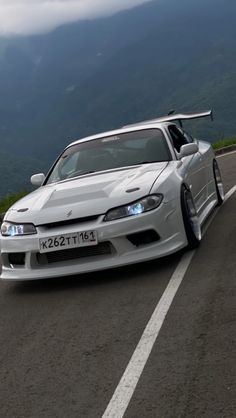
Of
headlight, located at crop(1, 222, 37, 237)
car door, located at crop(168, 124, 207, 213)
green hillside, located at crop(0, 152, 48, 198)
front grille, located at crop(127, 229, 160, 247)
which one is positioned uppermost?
headlight, located at crop(1, 222, 37, 237)

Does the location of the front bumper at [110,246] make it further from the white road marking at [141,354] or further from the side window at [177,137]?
the side window at [177,137]

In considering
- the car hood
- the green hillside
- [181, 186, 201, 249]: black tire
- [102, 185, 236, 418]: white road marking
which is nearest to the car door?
[181, 186, 201, 249]: black tire

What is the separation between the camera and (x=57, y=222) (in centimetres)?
565

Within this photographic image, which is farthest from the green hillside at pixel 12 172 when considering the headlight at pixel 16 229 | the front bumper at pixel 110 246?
the front bumper at pixel 110 246

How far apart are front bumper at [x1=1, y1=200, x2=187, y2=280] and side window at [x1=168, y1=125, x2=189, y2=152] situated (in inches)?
74.5

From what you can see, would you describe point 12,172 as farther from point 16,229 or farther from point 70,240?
point 70,240

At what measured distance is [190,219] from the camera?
618 cm

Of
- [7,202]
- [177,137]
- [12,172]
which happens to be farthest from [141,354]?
[12,172]

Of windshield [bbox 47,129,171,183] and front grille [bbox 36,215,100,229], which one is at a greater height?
front grille [bbox 36,215,100,229]

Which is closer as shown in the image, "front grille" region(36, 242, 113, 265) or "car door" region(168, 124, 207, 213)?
"front grille" region(36, 242, 113, 265)

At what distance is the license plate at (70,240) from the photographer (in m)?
5.52

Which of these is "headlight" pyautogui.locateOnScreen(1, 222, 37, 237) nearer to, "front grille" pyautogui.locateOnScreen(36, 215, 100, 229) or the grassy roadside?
"front grille" pyautogui.locateOnScreen(36, 215, 100, 229)

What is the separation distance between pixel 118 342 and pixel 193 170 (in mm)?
3436

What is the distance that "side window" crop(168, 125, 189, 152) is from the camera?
7599mm
